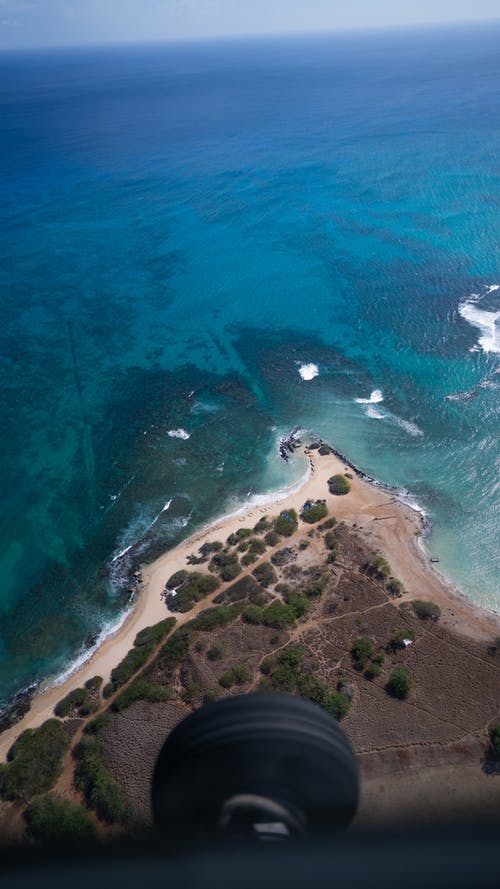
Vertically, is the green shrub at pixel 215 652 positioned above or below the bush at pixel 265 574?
below

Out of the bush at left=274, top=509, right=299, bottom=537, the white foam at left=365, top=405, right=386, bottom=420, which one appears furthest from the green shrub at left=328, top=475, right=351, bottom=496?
the white foam at left=365, top=405, right=386, bottom=420

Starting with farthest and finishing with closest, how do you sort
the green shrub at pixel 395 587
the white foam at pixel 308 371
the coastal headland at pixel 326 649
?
the white foam at pixel 308 371, the green shrub at pixel 395 587, the coastal headland at pixel 326 649

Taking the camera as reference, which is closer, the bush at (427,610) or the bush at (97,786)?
the bush at (97,786)

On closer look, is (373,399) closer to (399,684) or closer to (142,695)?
(399,684)

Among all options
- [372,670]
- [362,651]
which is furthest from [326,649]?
[372,670]

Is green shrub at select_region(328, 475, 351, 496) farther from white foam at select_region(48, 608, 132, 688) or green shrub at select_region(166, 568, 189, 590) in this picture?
white foam at select_region(48, 608, 132, 688)

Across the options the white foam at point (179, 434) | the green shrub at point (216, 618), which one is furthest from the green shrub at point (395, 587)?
the white foam at point (179, 434)

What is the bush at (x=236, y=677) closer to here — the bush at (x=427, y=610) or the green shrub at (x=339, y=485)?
the bush at (x=427, y=610)
